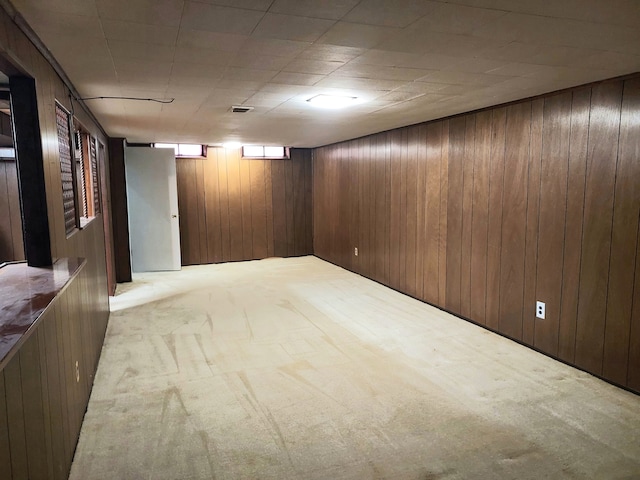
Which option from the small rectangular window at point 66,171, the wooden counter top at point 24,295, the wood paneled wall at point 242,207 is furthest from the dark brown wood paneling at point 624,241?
the wood paneled wall at point 242,207

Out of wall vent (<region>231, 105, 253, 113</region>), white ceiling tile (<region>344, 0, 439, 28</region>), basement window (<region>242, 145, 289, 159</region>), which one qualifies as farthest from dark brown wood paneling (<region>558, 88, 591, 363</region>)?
basement window (<region>242, 145, 289, 159</region>)

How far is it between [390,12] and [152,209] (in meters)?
6.01

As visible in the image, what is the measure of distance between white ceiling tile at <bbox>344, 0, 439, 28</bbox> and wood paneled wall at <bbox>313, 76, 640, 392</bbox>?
1853mm

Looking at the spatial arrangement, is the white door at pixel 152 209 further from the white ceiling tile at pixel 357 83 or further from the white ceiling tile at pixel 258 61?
the white ceiling tile at pixel 258 61

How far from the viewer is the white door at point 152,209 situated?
22.5 ft

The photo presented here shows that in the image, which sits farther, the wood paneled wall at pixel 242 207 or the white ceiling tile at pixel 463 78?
the wood paneled wall at pixel 242 207

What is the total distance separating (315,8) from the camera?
5.60ft

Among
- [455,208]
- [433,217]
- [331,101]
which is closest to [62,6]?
[331,101]

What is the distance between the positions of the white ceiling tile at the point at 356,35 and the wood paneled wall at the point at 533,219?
1828 millimetres

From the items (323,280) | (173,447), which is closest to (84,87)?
(173,447)

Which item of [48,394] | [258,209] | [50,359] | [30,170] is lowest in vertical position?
[48,394]

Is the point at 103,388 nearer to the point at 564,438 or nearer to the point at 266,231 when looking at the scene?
the point at 564,438

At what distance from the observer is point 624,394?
2.84m

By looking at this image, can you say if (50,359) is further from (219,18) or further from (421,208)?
(421,208)
